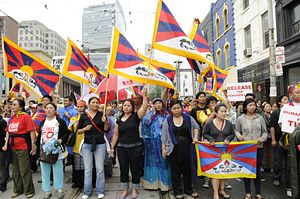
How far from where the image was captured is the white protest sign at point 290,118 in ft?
14.3

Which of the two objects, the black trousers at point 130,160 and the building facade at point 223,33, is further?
the building facade at point 223,33

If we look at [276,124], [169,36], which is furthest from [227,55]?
[169,36]

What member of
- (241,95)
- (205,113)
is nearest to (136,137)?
(205,113)

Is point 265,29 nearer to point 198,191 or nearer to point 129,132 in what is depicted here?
point 198,191

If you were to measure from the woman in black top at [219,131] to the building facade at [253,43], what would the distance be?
31.8 ft

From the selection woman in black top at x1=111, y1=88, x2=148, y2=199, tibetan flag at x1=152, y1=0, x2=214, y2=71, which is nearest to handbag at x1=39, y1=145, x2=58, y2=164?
woman in black top at x1=111, y1=88, x2=148, y2=199

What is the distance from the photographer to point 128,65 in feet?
16.9

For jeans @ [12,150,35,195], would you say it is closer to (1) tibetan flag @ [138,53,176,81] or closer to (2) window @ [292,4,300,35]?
(1) tibetan flag @ [138,53,176,81]

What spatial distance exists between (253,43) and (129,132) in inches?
507

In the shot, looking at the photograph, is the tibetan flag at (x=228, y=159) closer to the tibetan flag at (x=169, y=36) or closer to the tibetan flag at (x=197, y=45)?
the tibetan flag at (x=169, y=36)

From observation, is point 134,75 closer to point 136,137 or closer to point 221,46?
point 136,137

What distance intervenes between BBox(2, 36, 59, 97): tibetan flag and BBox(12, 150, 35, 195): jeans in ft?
6.18

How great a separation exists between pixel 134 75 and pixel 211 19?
19088 millimetres

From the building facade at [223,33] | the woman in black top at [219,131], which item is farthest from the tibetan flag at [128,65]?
the building facade at [223,33]
